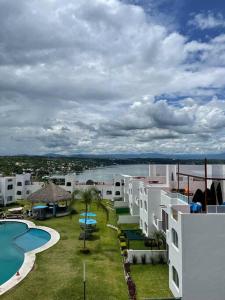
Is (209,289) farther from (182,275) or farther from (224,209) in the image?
(224,209)

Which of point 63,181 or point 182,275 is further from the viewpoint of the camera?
point 63,181

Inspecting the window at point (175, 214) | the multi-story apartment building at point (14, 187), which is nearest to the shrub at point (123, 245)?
the window at point (175, 214)

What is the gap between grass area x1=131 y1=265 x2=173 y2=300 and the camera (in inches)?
764

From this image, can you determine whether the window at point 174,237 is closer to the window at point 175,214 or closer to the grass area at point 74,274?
the window at point 175,214

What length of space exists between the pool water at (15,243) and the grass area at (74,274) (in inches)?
77.1

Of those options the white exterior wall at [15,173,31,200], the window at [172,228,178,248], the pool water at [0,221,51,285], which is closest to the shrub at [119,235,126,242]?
the pool water at [0,221,51,285]

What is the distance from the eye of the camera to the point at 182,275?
16.9 m

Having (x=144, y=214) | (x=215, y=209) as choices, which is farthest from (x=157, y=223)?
(x=215, y=209)

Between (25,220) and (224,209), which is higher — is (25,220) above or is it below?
below

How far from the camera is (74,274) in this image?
872 inches

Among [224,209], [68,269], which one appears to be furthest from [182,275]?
[68,269]

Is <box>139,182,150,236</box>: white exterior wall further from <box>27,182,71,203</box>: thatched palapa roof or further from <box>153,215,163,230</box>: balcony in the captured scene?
<box>27,182,71,203</box>: thatched palapa roof

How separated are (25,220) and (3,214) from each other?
4362 millimetres

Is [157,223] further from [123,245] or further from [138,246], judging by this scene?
[123,245]
